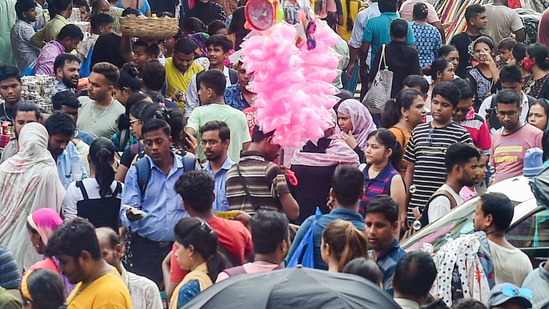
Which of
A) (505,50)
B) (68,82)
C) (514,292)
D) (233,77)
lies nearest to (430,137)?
(233,77)

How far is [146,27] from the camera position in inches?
508

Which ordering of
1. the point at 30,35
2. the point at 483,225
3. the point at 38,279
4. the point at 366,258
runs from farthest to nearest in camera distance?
the point at 30,35, the point at 483,225, the point at 366,258, the point at 38,279

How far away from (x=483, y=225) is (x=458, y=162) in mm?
1429

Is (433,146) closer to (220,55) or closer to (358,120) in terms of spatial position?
(358,120)

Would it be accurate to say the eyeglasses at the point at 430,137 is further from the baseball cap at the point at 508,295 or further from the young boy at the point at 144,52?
the young boy at the point at 144,52

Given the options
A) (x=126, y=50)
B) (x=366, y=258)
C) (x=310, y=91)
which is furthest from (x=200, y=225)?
(x=126, y=50)

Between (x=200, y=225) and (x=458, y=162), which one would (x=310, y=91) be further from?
(x=200, y=225)

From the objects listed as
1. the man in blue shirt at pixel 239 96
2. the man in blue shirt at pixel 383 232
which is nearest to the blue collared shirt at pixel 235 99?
the man in blue shirt at pixel 239 96

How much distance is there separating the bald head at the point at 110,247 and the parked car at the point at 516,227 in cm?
192

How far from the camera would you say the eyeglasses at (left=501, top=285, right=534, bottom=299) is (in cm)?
632

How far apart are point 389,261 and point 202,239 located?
42.9 inches

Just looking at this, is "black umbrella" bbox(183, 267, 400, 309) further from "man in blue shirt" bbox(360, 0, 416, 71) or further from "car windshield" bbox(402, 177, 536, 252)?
"man in blue shirt" bbox(360, 0, 416, 71)

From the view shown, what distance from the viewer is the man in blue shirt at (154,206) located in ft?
28.3

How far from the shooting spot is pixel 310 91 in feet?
28.3
